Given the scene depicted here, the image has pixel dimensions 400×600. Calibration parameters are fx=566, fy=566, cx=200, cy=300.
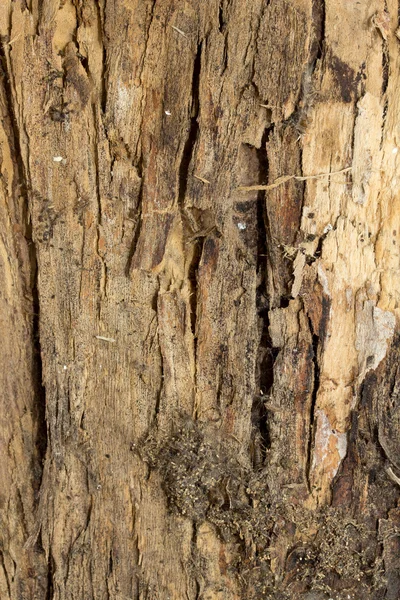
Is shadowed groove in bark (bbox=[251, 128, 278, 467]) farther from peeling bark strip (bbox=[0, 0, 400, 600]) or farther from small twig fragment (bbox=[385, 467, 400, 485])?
small twig fragment (bbox=[385, 467, 400, 485])

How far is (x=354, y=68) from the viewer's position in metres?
1.48

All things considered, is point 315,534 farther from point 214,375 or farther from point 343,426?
Result: point 214,375

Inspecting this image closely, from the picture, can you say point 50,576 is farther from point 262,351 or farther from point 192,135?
point 192,135

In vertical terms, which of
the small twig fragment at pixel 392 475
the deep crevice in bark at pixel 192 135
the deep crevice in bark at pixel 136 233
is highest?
the deep crevice in bark at pixel 192 135

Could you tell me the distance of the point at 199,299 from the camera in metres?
1.53

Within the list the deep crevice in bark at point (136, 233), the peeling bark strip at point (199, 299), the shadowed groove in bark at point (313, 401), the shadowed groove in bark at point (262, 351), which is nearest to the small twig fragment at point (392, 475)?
the peeling bark strip at point (199, 299)

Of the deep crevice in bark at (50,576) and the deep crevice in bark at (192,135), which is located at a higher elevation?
the deep crevice in bark at (192,135)

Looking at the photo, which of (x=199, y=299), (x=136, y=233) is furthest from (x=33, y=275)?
(x=199, y=299)

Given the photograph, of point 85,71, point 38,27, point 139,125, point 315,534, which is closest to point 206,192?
point 139,125

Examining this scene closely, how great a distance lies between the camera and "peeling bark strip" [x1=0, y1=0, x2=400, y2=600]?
1.47 m

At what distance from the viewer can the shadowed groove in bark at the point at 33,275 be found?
4.90 feet

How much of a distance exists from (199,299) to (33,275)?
1.52ft

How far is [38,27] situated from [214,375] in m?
1.03

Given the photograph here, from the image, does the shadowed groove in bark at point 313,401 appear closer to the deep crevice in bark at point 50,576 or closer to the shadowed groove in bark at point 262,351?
the shadowed groove in bark at point 262,351
